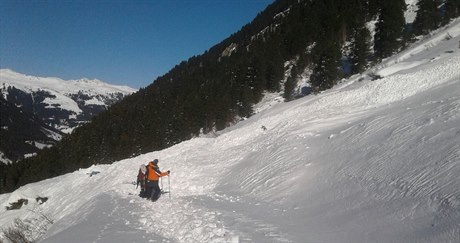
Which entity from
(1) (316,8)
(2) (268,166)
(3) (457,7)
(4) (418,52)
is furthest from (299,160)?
(1) (316,8)

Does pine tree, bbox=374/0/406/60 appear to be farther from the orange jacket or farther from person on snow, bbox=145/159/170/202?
person on snow, bbox=145/159/170/202

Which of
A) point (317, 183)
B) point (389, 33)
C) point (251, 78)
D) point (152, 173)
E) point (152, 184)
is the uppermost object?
point (251, 78)

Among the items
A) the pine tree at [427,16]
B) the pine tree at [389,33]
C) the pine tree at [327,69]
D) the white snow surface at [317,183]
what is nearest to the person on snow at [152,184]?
the white snow surface at [317,183]

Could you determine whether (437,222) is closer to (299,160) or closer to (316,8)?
(299,160)

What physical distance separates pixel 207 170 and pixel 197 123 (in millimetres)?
36587

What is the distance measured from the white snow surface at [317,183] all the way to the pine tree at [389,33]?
2314cm

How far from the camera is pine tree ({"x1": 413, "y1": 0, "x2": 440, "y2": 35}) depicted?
46.3 m

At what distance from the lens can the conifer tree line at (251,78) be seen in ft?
154

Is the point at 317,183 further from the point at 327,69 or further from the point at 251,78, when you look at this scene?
the point at 251,78

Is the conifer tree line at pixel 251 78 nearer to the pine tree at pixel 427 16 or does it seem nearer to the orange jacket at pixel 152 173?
the pine tree at pixel 427 16

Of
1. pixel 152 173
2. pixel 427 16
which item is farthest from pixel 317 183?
pixel 427 16

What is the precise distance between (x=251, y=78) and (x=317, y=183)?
50.2 m

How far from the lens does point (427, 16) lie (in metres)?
46.5

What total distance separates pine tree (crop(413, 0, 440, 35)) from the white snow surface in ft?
83.9
